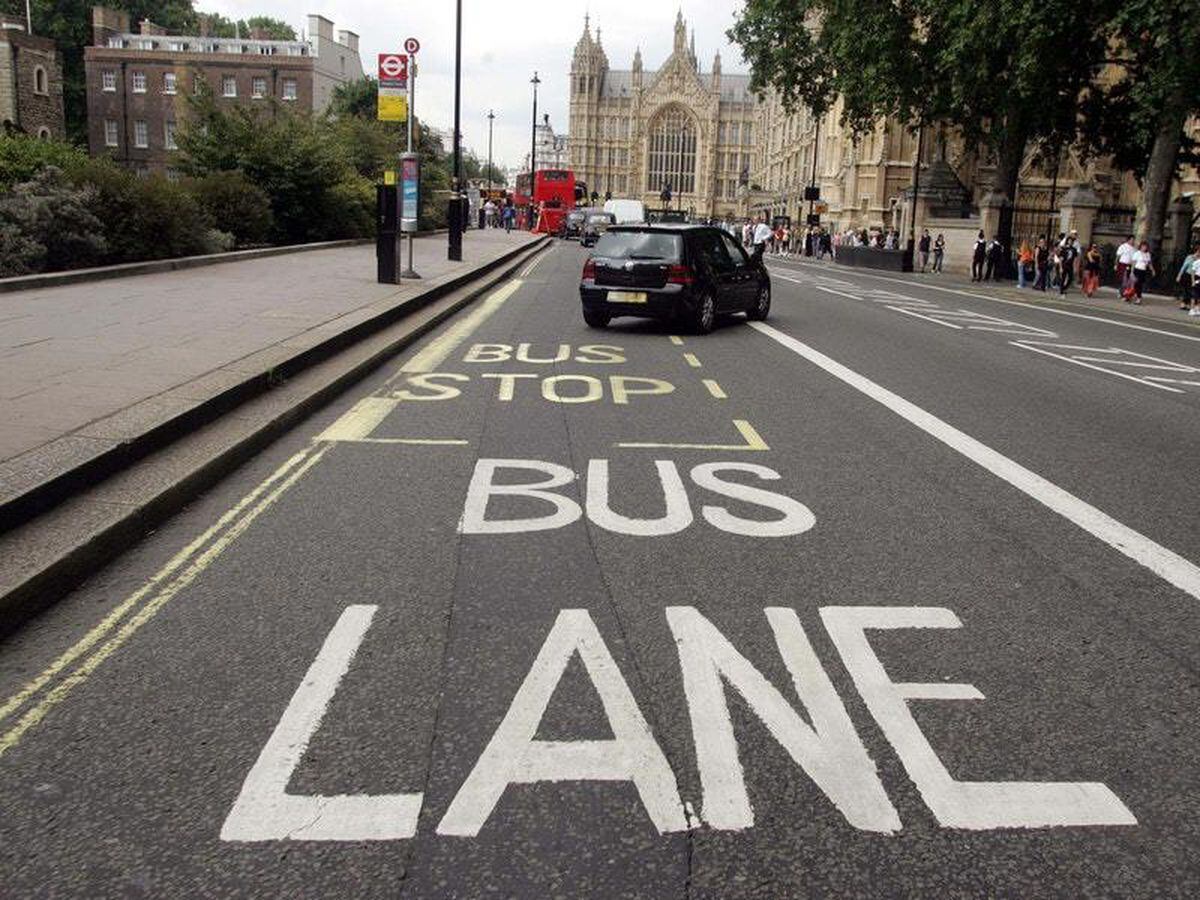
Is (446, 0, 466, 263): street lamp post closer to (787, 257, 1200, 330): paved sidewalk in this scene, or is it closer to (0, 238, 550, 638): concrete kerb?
(787, 257, 1200, 330): paved sidewalk

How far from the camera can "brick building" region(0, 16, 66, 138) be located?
181ft

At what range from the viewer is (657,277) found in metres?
15.0

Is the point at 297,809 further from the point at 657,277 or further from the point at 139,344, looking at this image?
the point at 657,277

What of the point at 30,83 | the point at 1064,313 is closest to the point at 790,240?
the point at 30,83

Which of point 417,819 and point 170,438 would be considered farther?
point 170,438

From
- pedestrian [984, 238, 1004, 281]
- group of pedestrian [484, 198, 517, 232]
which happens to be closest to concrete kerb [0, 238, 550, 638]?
pedestrian [984, 238, 1004, 281]

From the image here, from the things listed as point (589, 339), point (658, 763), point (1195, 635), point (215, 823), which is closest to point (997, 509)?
point (1195, 635)

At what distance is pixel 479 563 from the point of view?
4.93 metres

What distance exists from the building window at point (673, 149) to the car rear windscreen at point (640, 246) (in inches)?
5327

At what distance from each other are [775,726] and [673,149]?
150708 millimetres

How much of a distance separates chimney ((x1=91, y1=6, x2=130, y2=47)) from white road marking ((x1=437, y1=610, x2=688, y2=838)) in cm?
8638

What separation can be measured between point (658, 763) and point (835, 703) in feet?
2.34

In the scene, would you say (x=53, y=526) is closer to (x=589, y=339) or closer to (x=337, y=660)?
(x=337, y=660)

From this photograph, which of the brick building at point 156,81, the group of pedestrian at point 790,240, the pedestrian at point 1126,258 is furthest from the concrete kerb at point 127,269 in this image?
the brick building at point 156,81
